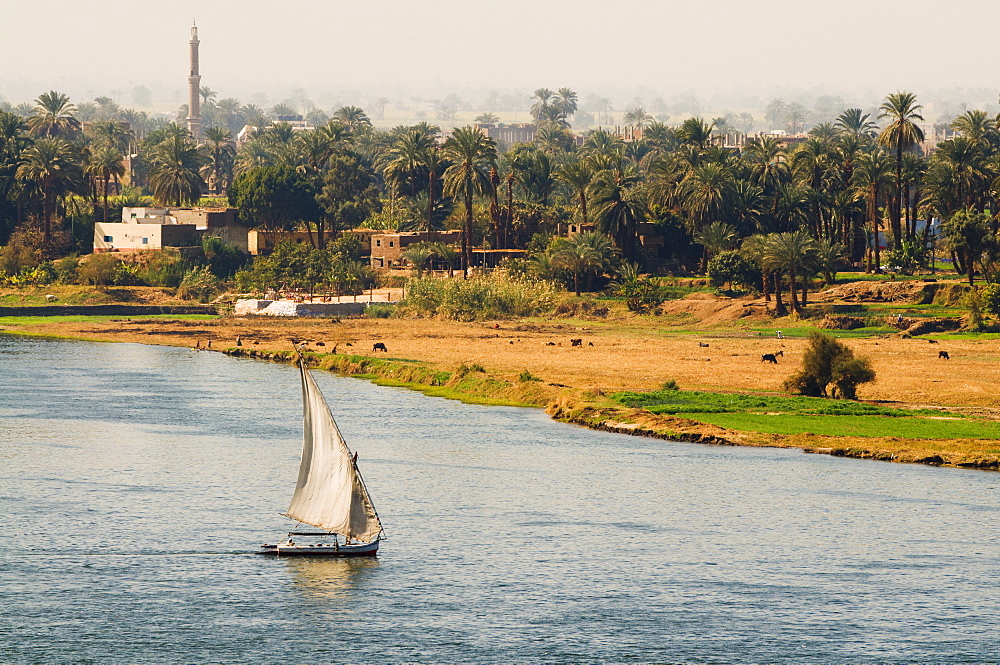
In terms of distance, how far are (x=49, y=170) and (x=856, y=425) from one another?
12071 centimetres

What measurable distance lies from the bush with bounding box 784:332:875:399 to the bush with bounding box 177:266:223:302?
88.6 meters

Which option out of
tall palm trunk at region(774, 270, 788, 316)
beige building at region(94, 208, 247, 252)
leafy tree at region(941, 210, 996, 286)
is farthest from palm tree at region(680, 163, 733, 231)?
beige building at region(94, 208, 247, 252)

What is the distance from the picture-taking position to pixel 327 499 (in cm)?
5509

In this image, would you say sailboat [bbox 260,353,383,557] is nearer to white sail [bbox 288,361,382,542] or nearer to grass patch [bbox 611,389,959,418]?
white sail [bbox 288,361,382,542]

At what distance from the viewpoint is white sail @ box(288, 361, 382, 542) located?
53.8m

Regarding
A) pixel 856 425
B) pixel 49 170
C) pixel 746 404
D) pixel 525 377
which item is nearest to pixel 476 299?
pixel 525 377

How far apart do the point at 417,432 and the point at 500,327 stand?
5314 centimetres

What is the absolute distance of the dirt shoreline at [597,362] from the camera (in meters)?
77.6

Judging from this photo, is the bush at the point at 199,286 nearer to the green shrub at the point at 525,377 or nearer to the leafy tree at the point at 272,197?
the leafy tree at the point at 272,197

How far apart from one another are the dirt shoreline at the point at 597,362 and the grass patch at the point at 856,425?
146cm

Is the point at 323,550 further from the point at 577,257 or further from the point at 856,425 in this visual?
the point at 577,257

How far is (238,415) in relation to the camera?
87.0 metres

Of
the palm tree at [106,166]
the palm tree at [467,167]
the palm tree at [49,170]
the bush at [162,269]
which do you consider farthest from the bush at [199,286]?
the palm tree at [467,167]

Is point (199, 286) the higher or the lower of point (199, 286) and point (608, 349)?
the higher
